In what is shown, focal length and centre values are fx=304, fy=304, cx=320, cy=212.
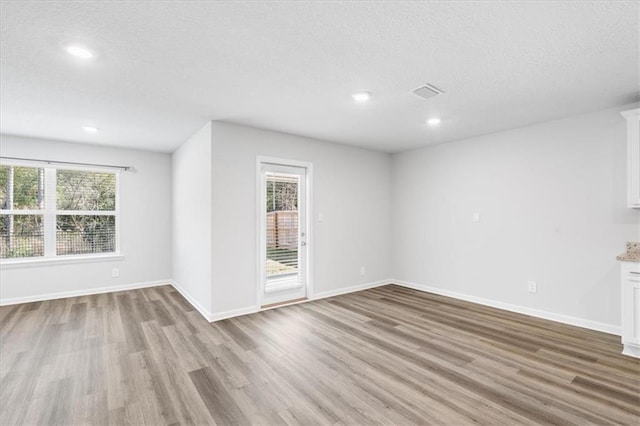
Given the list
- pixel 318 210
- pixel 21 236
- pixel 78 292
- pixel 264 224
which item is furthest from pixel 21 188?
pixel 318 210

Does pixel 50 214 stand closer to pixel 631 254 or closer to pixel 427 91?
pixel 427 91

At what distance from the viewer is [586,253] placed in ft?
11.8

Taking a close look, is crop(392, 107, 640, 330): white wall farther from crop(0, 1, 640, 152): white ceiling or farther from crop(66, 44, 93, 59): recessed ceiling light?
crop(66, 44, 93, 59): recessed ceiling light

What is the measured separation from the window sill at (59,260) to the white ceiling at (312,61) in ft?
6.79

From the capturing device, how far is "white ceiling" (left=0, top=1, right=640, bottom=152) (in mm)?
1815

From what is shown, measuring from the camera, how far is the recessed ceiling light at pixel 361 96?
304 centimetres

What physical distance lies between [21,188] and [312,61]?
17.0 ft

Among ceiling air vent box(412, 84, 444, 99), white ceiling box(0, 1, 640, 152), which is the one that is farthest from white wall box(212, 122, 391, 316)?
ceiling air vent box(412, 84, 444, 99)

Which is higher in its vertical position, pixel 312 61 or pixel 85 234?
pixel 312 61

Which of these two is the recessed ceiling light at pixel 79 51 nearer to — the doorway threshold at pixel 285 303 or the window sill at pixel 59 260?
the doorway threshold at pixel 285 303

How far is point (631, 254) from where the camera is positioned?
295cm

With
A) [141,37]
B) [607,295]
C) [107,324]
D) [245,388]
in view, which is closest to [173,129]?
[141,37]

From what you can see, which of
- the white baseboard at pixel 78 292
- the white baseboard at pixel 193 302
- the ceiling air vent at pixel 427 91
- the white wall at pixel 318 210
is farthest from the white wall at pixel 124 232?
the ceiling air vent at pixel 427 91

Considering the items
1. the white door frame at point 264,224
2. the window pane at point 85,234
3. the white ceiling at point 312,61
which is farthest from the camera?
the window pane at point 85,234
